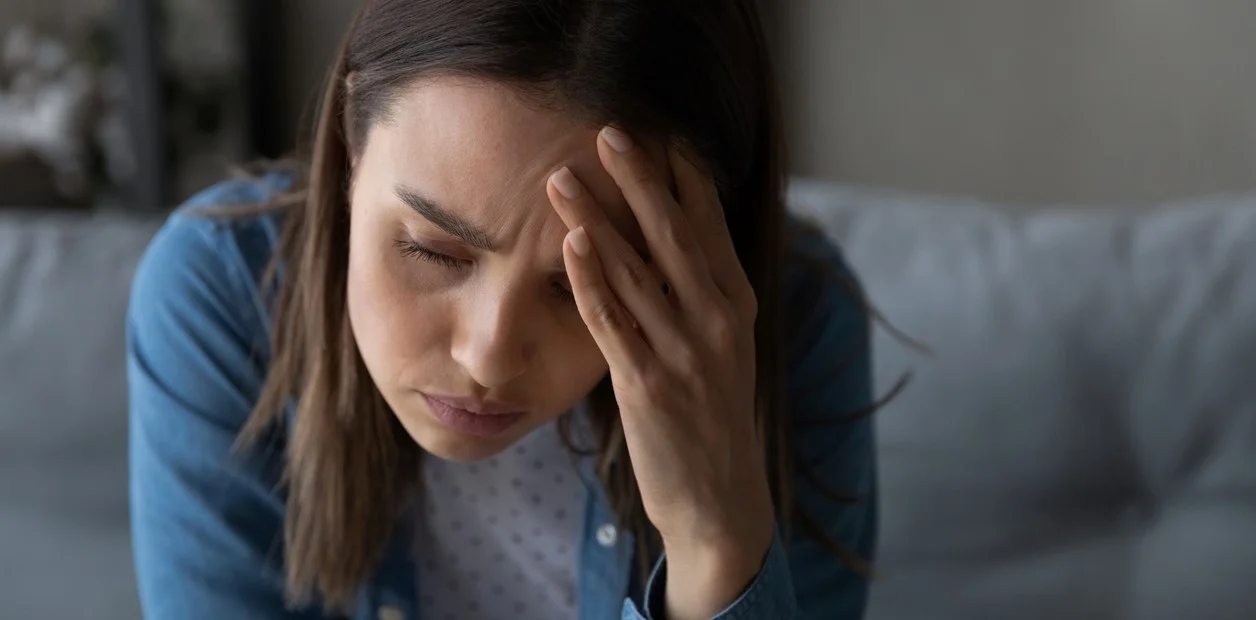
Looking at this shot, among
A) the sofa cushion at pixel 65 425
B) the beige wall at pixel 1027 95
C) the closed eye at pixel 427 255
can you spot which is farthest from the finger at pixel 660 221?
the beige wall at pixel 1027 95

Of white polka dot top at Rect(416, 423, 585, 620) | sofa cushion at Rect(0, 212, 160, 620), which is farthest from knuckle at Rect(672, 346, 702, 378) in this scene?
sofa cushion at Rect(0, 212, 160, 620)

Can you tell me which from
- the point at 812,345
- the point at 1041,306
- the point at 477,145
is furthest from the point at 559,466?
the point at 1041,306

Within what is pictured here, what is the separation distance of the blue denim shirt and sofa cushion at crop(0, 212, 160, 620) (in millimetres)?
298

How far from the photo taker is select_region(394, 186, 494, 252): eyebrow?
0.67m

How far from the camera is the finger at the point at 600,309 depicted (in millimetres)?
666

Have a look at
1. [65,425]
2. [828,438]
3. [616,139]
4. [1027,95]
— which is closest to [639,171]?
[616,139]

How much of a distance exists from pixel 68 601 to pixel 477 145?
822 millimetres

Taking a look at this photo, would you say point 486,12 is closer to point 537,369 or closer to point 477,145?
point 477,145

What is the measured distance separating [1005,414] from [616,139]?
0.64 m

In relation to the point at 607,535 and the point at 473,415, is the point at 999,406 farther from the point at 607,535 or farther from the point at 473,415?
the point at 473,415

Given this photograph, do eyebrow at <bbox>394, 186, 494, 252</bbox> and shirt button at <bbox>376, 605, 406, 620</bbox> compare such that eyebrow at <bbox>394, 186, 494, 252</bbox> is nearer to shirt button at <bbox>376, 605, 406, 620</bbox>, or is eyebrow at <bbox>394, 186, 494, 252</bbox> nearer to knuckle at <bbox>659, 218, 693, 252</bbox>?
knuckle at <bbox>659, 218, 693, 252</bbox>

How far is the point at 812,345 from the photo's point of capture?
984mm

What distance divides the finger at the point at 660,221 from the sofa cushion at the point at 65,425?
722 mm

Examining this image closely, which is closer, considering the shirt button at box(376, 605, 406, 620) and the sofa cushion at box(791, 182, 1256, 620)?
the shirt button at box(376, 605, 406, 620)
